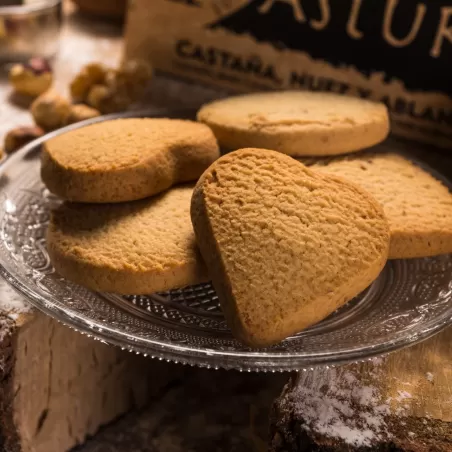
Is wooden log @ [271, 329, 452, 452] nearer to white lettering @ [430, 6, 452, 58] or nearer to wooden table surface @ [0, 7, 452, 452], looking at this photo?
wooden table surface @ [0, 7, 452, 452]

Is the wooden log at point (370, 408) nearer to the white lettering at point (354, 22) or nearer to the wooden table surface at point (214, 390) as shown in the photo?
the wooden table surface at point (214, 390)

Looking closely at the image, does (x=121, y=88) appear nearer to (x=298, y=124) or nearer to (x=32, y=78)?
(x=32, y=78)

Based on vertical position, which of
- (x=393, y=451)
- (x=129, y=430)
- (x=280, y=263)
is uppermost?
(x=280, y=263)

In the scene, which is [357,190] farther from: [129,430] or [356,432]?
[129,430]

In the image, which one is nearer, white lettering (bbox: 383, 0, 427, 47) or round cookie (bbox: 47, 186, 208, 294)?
round cookie (bbox: 47, 186, 208, 294)

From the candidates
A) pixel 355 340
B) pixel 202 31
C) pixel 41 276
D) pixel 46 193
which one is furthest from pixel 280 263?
pixel 202 31

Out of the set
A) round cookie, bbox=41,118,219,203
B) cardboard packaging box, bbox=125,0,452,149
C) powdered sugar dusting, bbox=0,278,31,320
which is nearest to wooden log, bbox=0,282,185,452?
powdered sugar dusting, bbox=0,278,31,320
